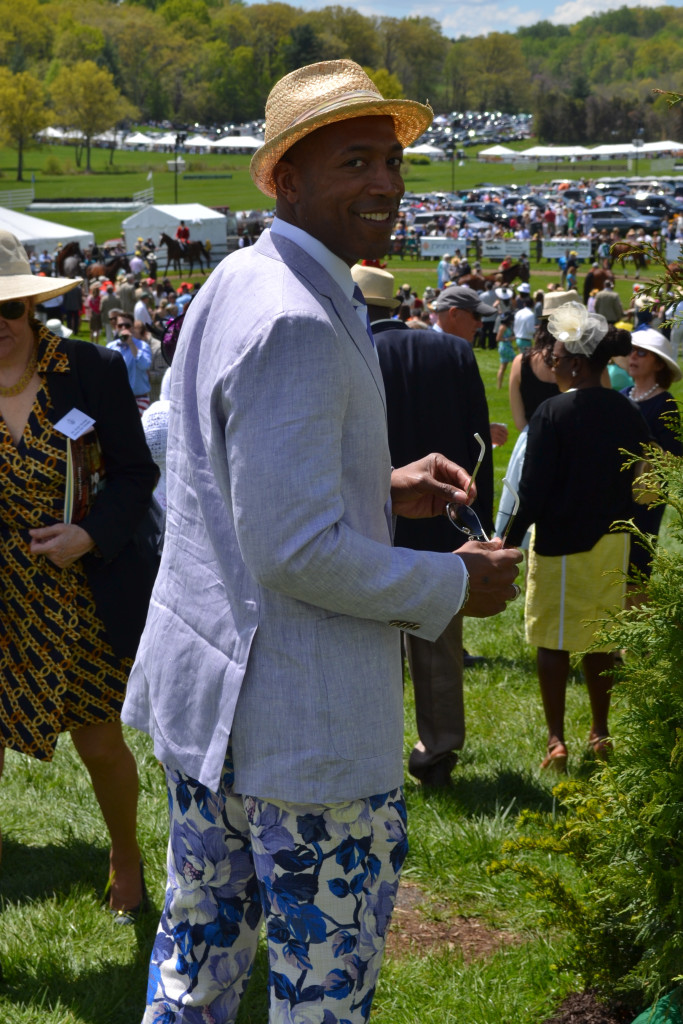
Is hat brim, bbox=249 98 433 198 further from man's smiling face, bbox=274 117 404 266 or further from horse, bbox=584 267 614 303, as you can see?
horse, bbox=584 267 614 303

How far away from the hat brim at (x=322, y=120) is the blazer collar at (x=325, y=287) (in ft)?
0.47

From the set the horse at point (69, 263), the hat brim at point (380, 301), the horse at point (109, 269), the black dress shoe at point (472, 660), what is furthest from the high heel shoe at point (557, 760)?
the horse at point (69, 263)

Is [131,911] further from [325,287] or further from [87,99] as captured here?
[87,99]

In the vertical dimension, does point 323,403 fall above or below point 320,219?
below

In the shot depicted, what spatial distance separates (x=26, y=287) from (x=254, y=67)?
14523 cm

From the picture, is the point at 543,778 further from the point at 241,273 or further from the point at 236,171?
Result: the point at 236,171

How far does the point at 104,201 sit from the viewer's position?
63.2m

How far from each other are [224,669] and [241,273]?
678 mm

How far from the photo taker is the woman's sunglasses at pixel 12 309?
116 inches

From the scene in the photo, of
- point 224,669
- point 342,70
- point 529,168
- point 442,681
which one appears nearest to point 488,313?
point 442,681

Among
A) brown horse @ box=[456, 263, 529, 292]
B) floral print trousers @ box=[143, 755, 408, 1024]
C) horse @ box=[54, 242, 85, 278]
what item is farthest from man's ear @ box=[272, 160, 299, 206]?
horse @ box=[54, 242, 85, 278]

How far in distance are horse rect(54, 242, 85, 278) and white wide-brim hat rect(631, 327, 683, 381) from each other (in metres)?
25.7

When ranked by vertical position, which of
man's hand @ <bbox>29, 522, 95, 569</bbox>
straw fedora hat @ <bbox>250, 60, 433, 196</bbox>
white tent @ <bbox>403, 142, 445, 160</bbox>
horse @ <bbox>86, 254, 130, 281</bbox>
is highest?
white tent @ <bbox>403, 142, 445, 160</bbox>

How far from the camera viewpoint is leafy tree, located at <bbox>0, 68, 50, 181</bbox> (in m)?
81.7
